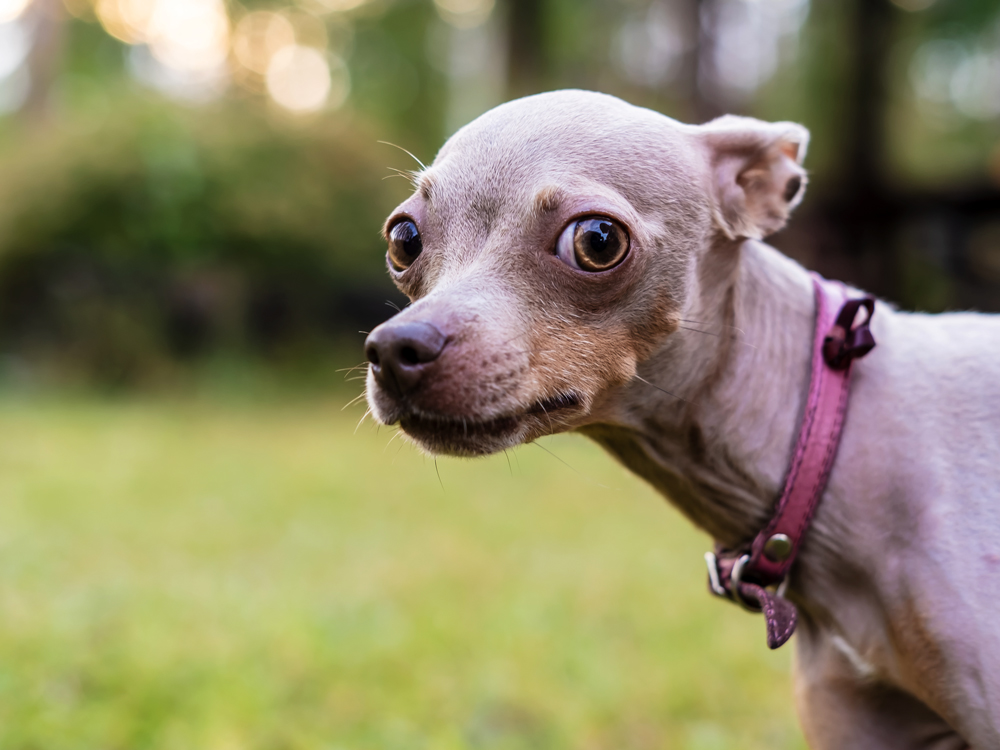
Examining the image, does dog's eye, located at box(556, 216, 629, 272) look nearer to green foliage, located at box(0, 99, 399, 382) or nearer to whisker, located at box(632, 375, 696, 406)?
whisker, located at box(632, 375, 696, 406)

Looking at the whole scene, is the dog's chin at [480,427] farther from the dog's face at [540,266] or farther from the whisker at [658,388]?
the whisker at [658,388]

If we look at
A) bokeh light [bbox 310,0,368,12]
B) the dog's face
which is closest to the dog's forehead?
the dog's face

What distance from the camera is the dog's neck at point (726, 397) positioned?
2.31m

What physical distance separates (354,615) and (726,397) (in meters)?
3.11

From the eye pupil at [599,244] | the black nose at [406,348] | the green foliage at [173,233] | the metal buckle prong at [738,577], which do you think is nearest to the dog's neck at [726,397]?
the metal buckle prong at [738,577]

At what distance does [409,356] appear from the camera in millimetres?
1940

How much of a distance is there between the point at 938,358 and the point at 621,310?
3.01 feet

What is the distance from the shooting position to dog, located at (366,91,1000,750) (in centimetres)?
202

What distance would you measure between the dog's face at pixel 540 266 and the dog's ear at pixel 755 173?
0.04 meters

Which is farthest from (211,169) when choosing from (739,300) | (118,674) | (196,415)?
(739,300)

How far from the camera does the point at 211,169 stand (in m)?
11.8

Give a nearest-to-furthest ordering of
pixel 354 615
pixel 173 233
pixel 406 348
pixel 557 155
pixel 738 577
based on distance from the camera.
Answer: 1. pixel 406 348
2. pixel 557 155
3. pixel 738 577
4. pixel 354 615
5. pixel 173 233

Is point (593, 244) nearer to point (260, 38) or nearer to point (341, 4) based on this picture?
point (341, 4)

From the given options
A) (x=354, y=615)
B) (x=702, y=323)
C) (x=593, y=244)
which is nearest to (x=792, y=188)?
(x=702, y=323)
